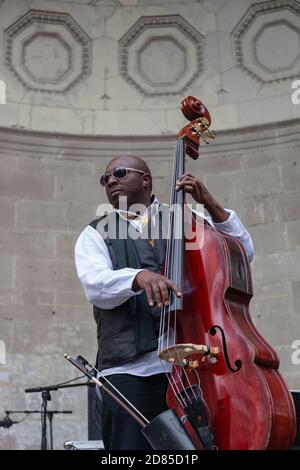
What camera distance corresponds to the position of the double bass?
5.99 ft

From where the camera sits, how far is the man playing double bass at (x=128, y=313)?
210cm

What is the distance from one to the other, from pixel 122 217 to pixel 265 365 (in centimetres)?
73

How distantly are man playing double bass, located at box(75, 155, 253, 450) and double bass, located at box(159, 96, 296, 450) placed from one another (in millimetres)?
73

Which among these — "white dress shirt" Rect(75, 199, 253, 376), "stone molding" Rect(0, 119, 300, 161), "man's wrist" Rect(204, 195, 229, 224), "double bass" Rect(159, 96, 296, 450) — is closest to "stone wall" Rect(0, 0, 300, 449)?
"stone molding" Rect(0, 119, 300, 161)

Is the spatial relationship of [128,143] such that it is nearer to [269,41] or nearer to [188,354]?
[269,41]

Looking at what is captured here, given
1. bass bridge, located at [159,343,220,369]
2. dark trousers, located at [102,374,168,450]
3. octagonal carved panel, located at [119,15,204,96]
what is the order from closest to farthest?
bass bridge, located at [159,343,220,369] → dark trousers, located at [102,374,168,450] → octagonal carved panel, located at [119,15,204,96]

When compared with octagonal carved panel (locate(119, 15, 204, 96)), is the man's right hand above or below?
below

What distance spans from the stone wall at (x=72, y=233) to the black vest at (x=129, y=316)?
238 cm

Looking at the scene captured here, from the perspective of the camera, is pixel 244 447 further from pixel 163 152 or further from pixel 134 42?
pixel 134 42

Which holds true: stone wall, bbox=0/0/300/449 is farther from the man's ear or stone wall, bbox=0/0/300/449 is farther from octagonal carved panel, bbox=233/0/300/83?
the man's ear

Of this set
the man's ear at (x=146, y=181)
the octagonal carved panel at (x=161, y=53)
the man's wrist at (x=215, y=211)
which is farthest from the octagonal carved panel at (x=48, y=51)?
the man's wrist at (x=215, y=211)

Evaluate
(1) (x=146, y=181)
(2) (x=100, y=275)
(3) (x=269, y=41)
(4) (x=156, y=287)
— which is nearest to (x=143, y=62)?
(3) (x=269, y=41)

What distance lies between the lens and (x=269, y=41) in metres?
5.25

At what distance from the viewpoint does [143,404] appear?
7.02ft
